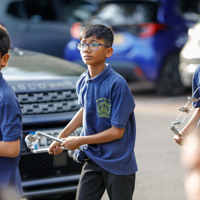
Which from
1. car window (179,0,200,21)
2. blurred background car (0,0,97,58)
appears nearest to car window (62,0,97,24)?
blurred background car (0,0,97,58)

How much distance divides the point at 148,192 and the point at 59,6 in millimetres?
6708

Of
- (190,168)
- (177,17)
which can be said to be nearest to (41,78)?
(190,168)

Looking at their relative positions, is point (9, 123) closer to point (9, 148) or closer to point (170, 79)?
point (9, 148)

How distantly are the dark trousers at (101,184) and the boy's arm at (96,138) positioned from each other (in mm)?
185

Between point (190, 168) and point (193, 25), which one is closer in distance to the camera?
point (190, 168)

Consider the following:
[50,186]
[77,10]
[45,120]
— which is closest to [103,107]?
[45,120]

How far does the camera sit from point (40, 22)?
10.9 m

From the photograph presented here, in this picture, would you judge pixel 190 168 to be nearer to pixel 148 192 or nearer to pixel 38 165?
pixel 38 165

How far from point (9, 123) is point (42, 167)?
1.45 metres

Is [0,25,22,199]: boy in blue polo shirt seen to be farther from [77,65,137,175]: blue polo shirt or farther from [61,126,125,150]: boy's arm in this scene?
[77,65,137,175]: blue polo shirt

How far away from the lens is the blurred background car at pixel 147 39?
957cm

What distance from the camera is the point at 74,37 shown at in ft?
33.2

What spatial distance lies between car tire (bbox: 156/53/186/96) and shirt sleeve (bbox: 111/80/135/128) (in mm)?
7000

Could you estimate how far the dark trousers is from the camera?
301cm
